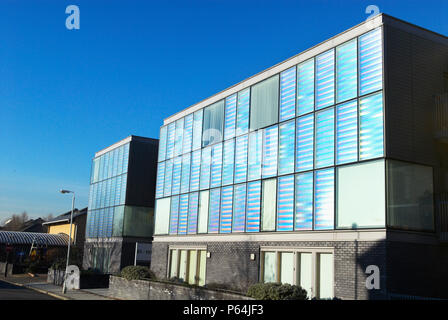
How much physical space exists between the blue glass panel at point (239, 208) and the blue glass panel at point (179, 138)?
24.7 feet

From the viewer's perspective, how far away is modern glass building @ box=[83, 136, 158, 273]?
41.8m

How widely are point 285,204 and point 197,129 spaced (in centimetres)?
1044

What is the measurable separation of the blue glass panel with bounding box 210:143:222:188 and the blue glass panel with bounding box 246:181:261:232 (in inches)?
124

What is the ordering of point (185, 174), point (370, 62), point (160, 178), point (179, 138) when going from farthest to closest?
1. point (160, 178)
2. point (179, 138)
3. point (185, 174)
4. point (370, 62)

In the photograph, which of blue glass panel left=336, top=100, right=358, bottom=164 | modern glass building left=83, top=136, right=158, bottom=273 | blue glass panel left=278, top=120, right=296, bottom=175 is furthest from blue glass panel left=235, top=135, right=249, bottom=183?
modern glass building left=83, top=136, right=158, bottom=273

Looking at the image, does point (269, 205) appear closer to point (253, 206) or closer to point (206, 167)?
point (253, 206)

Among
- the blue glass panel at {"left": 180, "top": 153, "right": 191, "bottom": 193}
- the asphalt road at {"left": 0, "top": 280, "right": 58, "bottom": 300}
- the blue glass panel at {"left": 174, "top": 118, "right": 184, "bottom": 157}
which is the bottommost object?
the asphalt road at {"left": 0, "top": 280, "right": 58, "bottom": 300}

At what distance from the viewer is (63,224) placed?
70.6 metres

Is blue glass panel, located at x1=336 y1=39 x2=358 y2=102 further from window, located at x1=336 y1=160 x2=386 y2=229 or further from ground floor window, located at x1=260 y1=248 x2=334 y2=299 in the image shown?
ground floor window, located at x1=260 y1=248 x2=334 y2=299

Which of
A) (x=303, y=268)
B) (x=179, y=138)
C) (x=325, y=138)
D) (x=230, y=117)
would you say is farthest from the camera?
(x=179, y=138)

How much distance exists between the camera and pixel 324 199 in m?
19.9

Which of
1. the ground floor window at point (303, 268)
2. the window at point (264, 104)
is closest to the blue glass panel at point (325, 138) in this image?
the window at point (264, 104)

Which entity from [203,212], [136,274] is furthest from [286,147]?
[136,274]
